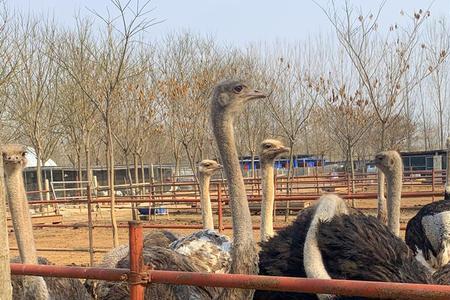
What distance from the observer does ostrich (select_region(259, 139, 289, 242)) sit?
4.89 m

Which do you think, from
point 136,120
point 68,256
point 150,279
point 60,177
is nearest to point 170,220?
point 68,256

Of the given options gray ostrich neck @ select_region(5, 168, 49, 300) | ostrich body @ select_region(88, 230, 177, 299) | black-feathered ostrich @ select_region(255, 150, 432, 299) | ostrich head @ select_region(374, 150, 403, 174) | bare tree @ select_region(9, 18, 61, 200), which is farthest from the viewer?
bare tree @ select_region(9, 18, 61, 200)

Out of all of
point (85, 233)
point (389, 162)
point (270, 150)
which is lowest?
point (85, 233)

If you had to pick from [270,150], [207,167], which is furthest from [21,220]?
[207,167]

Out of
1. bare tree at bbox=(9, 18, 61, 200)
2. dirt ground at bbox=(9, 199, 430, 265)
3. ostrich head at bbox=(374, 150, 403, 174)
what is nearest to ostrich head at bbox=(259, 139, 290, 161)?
A: ostrich head at bbox=(374, 150, 403, 174)

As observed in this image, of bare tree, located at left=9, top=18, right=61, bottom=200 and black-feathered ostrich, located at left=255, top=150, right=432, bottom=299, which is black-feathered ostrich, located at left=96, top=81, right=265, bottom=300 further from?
bare tree, located at left=9, top=18, right=61, bottom=200

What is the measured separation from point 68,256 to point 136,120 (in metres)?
9.75

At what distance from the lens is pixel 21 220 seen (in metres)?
3.57

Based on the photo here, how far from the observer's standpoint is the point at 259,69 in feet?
64.2

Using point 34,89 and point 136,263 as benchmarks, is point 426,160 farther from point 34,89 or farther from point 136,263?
point 136,263

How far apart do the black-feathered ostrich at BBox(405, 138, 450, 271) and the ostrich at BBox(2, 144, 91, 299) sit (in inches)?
102

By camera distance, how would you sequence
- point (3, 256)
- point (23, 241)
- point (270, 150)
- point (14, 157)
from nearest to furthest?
1. point (3, 256)
2. point (23, 241)
3. point (14, 157)
4. point (270, 150)

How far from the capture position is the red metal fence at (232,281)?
1.65 m

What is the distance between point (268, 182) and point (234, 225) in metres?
1.89
